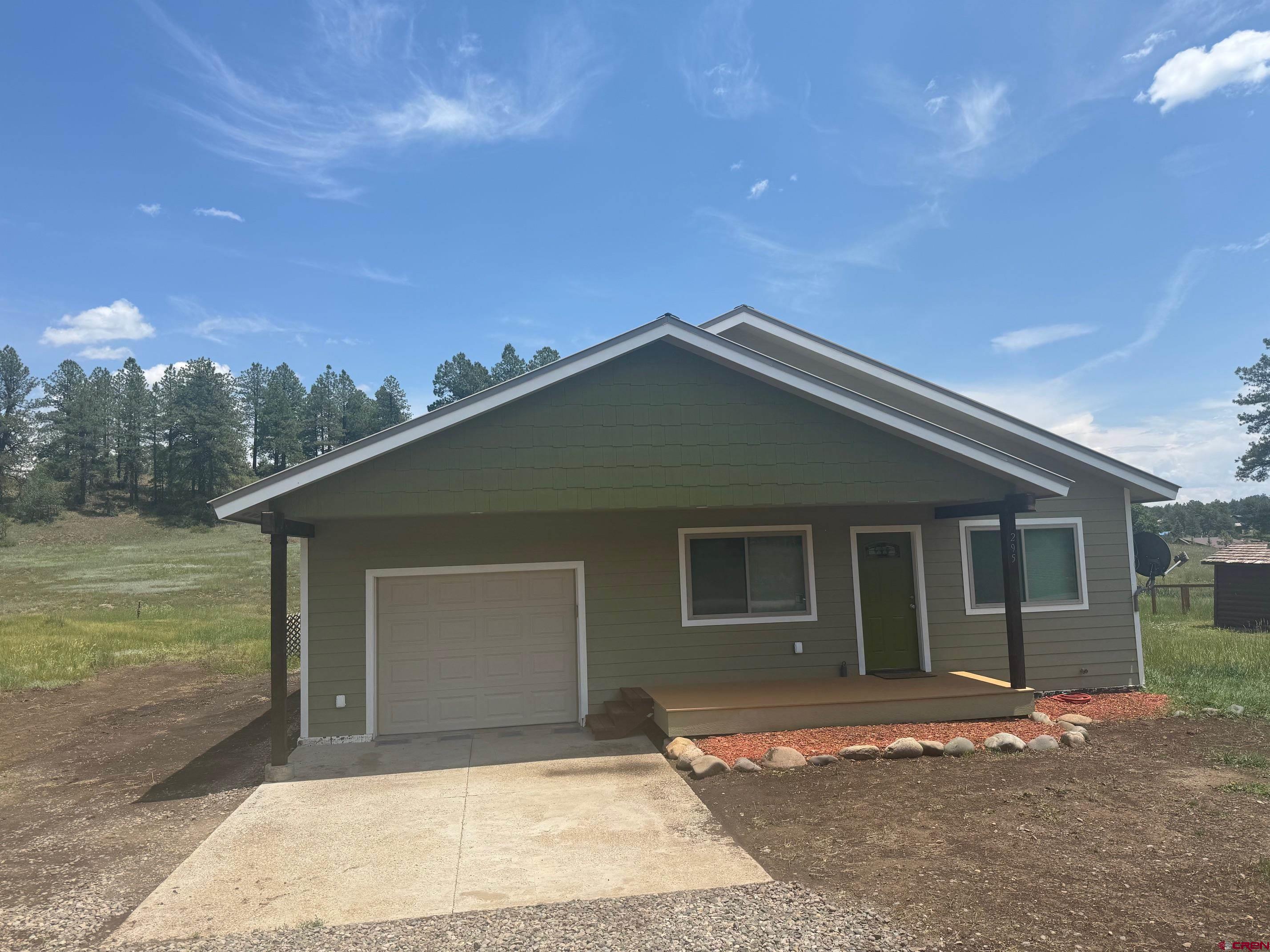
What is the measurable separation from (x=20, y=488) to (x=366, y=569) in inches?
2506

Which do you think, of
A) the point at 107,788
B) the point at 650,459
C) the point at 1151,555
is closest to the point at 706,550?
the point at 650,459

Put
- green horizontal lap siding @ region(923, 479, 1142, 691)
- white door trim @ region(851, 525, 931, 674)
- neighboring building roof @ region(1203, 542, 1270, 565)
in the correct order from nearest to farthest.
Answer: white door trim @ region(851, 525, 931, 674) → green horizontal lap siding @ region(923, 479, 1142, 691) → neighboring building roof @ region(1203, 542, 1270, 565)

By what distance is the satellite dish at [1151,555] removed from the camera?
1173cm

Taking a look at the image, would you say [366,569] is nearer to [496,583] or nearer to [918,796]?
[496,583]

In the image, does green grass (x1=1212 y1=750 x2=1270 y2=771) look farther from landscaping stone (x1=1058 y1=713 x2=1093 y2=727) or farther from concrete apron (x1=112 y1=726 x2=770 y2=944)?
concrete apron (x1=112 y1=726 x2=770 y2=944)

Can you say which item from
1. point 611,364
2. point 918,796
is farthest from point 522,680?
point 918,796

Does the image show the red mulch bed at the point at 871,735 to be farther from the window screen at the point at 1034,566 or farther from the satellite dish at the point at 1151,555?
the satellite dish at the point at 1151,555

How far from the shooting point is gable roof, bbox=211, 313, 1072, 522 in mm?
7223

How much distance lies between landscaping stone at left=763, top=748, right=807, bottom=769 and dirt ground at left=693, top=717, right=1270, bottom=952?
0.11 meters

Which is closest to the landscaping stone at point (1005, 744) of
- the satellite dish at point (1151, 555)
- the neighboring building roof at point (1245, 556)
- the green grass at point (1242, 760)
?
the green grass at point (1242, 760)

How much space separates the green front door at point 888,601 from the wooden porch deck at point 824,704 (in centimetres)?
72

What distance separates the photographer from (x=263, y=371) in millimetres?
72188

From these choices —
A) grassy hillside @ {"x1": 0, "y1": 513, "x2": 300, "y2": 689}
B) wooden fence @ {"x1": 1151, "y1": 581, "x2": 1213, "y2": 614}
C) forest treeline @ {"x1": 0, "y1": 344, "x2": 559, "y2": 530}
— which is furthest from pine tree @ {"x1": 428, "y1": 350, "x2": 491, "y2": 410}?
wooden fence @ {"x1": 1151, "y1": 581, "x2": 1213, "y2": 614}

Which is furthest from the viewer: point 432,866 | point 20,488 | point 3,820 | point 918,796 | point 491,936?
point 20,488
